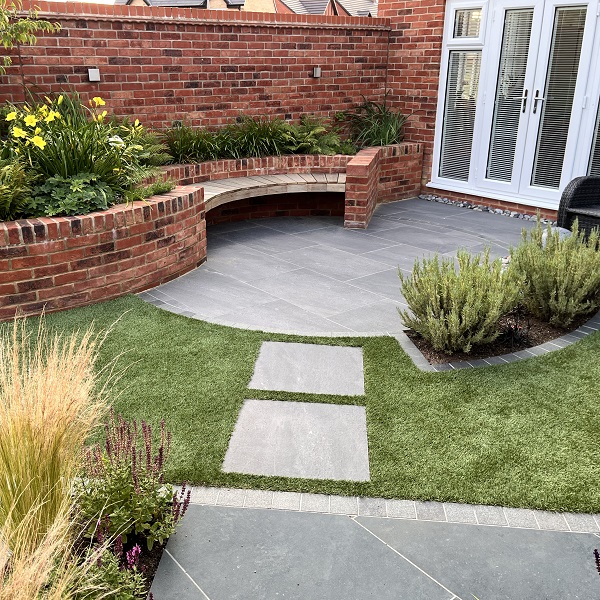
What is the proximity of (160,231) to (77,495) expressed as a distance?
3008 millimetres

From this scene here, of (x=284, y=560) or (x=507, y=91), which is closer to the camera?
(x=284, y=560)

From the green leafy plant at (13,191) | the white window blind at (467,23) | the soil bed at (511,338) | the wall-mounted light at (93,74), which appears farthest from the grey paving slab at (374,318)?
the white window blind at (467,23)

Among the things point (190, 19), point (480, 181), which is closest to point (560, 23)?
point (480, 181)

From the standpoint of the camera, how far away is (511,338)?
3.92 meters

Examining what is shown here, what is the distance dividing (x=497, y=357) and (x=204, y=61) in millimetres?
5086

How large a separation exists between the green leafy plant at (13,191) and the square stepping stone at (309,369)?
1984 millimetres

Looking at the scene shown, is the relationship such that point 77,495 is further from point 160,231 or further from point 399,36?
point 399,36

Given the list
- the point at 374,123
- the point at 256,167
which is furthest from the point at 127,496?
the point at 374,123

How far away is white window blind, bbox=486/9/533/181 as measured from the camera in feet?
23.8

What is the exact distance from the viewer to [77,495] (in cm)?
212

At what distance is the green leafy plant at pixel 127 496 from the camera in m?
2.12

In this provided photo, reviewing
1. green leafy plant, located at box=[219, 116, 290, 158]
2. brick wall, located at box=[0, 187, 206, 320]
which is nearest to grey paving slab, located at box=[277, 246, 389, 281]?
brick wall, located at box=[0, 187, 206, 320]

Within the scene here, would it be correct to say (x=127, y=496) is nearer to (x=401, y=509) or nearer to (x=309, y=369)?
(x=401, y=509)

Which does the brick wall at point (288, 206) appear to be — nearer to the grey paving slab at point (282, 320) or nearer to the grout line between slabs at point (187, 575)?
the grey paving slab at point (282, 320)
